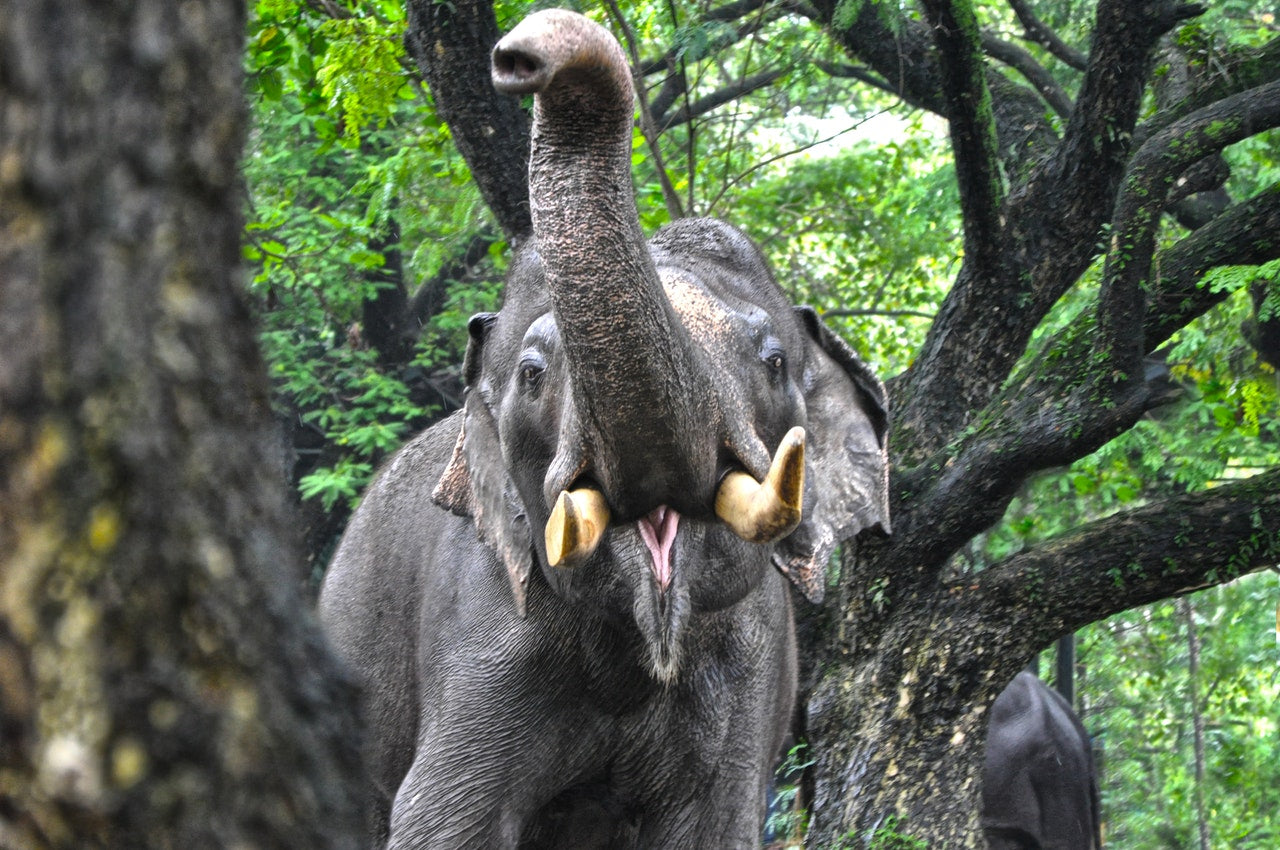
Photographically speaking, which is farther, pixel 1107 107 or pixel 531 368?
pixel 1107 107

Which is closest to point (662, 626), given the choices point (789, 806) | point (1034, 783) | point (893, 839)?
point (893, 839)

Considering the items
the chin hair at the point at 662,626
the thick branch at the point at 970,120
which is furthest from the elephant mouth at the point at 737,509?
the thick branch at the point at 970,120

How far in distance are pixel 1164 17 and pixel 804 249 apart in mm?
7279

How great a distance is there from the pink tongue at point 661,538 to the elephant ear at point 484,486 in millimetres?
626

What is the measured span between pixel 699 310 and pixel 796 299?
8518 millimetres

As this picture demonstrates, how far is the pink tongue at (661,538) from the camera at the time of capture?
3314 mm

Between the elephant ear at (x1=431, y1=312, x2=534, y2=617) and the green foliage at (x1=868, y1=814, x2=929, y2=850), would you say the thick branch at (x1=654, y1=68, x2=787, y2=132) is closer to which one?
the green foliage at (x1=868, y1=814, x2=929, y2=850)

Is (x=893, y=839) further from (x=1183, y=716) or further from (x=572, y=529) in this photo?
(x=1183, y=716)

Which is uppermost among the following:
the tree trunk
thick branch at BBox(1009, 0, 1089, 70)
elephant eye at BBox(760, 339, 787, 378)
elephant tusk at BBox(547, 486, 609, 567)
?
the tree trunk

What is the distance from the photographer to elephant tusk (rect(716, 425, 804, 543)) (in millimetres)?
2994

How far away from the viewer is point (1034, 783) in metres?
8.11

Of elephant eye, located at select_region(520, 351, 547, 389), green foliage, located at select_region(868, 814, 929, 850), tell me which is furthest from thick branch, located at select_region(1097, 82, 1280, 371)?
elephant eye, located at select_region(520, 351, 547, 389)

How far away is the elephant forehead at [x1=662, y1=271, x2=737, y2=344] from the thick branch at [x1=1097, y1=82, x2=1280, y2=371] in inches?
69.9

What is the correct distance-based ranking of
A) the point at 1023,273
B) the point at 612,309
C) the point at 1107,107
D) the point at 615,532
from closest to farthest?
1. the point at 612,309
2. the point at 615,532
3. the point at 1107,107
4. the point at 1023,273
